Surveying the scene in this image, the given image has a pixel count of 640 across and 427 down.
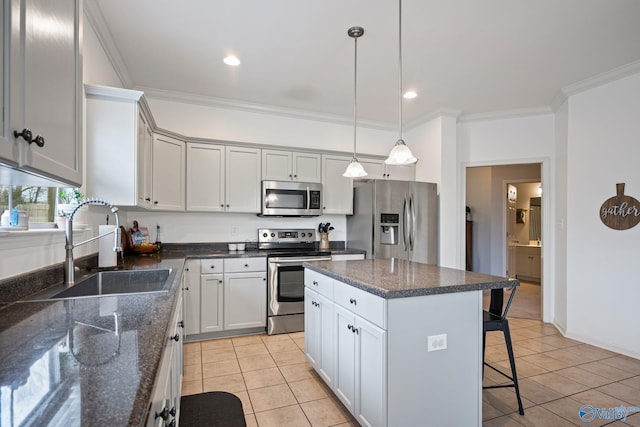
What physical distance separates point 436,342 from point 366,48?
237 centimetres

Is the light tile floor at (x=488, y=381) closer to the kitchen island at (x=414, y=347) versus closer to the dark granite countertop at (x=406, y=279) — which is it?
the kitchen island at (x=414, y=347)

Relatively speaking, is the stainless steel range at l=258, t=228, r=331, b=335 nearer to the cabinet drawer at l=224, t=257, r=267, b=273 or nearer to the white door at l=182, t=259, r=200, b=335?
the cabinet drawer at l=224, t=257, r=267, b=273

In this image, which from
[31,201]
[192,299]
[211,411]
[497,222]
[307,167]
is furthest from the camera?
[497,222]

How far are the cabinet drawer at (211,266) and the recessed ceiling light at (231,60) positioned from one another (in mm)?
1955

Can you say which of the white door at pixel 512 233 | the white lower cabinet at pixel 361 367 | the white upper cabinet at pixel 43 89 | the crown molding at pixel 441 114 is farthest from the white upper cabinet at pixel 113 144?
the white door at pixel 512 233

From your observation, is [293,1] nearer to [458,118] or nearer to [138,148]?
[138,148]

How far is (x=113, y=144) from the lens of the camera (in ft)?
7.50

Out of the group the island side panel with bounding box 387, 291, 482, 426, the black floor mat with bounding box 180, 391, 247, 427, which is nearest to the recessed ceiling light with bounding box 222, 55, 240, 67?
the island side panel with bounding box 387, 291, 482, 426

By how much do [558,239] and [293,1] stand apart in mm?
3956

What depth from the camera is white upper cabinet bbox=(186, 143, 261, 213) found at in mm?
3535

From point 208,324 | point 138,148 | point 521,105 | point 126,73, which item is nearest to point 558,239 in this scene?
point 521,105

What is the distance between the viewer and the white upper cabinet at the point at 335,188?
416cm

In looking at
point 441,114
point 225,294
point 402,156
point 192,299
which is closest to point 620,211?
point 441,114

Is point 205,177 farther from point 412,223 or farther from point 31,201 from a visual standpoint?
point 412,223
